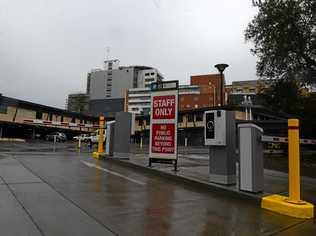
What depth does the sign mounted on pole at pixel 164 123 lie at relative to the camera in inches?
410

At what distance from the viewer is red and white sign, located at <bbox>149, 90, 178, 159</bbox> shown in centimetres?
1042

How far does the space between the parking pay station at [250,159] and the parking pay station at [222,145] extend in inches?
27.9

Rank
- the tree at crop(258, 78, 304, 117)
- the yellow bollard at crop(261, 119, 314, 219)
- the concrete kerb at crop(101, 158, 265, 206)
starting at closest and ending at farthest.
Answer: the yellow bollard at crop(261, 119, 314, 219) < the concrete kerb at crop(101, 158, 265, 206) < the tree at crop(258, 78, 304, 117)

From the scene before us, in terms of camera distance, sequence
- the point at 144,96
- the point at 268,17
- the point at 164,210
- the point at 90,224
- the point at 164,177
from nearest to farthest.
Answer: the point at 90,224, the point at 164,210, the point at 164,177, the point at 268,17, the point at 144,96

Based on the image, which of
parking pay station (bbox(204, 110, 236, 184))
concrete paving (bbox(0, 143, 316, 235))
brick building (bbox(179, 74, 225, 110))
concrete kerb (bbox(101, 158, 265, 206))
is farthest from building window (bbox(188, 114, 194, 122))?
parking pay station (bbox(204, 110, 236, 184))

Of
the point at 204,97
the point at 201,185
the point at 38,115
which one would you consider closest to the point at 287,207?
the point at 201,185

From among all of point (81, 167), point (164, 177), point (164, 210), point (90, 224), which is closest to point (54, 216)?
point (90, 224)

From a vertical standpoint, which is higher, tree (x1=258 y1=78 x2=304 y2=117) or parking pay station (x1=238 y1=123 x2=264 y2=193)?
tree (x1=258 y1=78 x2=304 y2=117)

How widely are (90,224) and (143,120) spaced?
61978 mm

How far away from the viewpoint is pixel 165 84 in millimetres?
10953

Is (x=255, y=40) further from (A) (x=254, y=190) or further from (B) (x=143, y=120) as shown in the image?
(B) (x=143, y=120)

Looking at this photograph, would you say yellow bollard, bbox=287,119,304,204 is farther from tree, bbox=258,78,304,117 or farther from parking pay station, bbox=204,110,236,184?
tree, bbox=258,78,304,117

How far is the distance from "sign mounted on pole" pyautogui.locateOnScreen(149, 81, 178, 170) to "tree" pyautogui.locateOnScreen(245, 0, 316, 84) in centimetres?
842

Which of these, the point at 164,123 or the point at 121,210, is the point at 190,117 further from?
the point at 121,210
